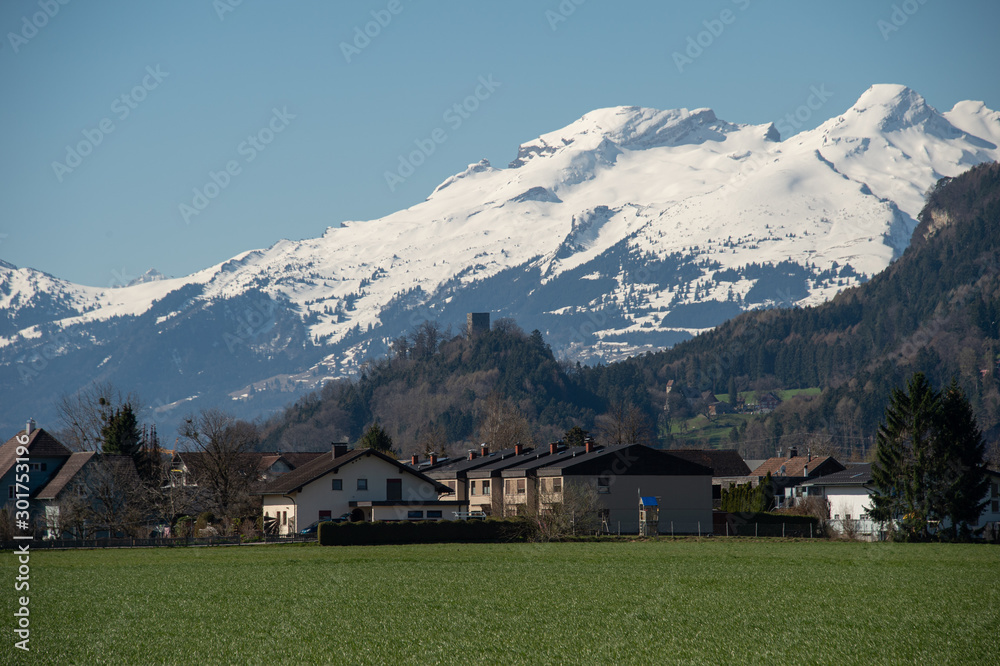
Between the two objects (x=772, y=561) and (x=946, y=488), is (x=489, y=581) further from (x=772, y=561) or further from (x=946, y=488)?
(x=946, y=488)

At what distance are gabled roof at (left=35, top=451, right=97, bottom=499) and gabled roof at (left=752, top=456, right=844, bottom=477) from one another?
76.1 m

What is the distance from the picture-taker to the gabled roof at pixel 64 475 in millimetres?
81500

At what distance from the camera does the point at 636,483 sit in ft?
275

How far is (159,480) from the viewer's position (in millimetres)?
84000

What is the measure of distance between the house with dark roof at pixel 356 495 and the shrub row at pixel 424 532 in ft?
44.5

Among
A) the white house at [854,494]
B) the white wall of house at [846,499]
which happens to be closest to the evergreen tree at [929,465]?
the white house at [854,494]

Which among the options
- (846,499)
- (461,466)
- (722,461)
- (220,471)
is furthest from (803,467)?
(220,471)

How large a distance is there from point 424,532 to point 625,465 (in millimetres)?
22673

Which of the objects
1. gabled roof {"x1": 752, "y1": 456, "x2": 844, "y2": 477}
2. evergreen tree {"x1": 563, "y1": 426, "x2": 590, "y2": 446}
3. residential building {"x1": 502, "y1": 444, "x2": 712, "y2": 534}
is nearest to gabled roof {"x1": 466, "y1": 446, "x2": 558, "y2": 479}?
residential building {"x1": 502, "y1": 444, "x2": 712, "y2": 534}

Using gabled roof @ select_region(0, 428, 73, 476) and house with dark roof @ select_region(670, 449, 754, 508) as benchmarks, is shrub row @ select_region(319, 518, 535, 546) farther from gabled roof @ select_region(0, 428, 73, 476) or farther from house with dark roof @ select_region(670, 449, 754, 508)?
house with dark roof @ select_region(670, 449, 754, 508)

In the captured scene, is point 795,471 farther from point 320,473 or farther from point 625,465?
point 320,473

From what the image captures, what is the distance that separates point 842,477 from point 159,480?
55.1 metres

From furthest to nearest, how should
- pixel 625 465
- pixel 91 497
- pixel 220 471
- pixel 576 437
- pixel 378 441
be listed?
1. pixel 576 437
2. pixel 378 441
3. pixel 625 465
4. pixel 220 471
5. pixel 91 497

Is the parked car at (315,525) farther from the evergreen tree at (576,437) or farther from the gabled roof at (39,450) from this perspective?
the evergreen tree at (576,437)
